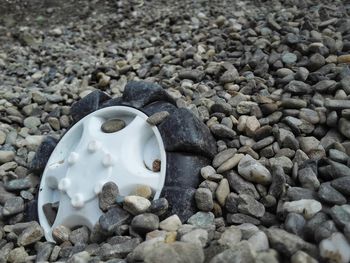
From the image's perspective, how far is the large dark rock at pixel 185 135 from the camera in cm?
120

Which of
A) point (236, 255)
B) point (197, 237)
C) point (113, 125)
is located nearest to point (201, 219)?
point (197, 237)

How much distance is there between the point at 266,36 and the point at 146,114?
0.91 meters

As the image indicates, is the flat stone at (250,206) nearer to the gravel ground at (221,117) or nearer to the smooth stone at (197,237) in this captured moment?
the gravel ground at (221,117)

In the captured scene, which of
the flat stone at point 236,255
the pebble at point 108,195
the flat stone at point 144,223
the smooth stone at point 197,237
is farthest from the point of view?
the pebble at point 108,195

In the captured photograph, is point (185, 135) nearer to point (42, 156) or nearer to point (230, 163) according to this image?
point (230, 163)

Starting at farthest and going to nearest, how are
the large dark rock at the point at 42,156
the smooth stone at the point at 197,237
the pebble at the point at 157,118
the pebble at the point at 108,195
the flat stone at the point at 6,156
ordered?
the flat stone at the point at 6,156 < the large dark rock at the point at 42,156 < the pebble at the point at 157,118 < the pebble at the point at 108,195 < the smooth stone at the point at 197,237

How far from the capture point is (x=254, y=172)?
3.77ft

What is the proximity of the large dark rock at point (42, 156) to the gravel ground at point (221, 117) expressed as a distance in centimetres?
4

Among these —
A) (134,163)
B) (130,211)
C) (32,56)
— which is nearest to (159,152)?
(134,163)

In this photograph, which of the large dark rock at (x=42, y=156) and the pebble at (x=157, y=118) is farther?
the large dark rock at (x=42, y=156)

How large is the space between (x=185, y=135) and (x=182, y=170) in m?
0.09

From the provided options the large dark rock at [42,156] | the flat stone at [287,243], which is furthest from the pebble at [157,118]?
the flat stone at [287,243]

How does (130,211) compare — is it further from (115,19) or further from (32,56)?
(115,19)

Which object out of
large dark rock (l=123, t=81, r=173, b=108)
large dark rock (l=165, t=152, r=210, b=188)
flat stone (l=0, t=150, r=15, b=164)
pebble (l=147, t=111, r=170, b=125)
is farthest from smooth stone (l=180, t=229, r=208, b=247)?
flat stone (l=0, t=150, r=15, b=164)
